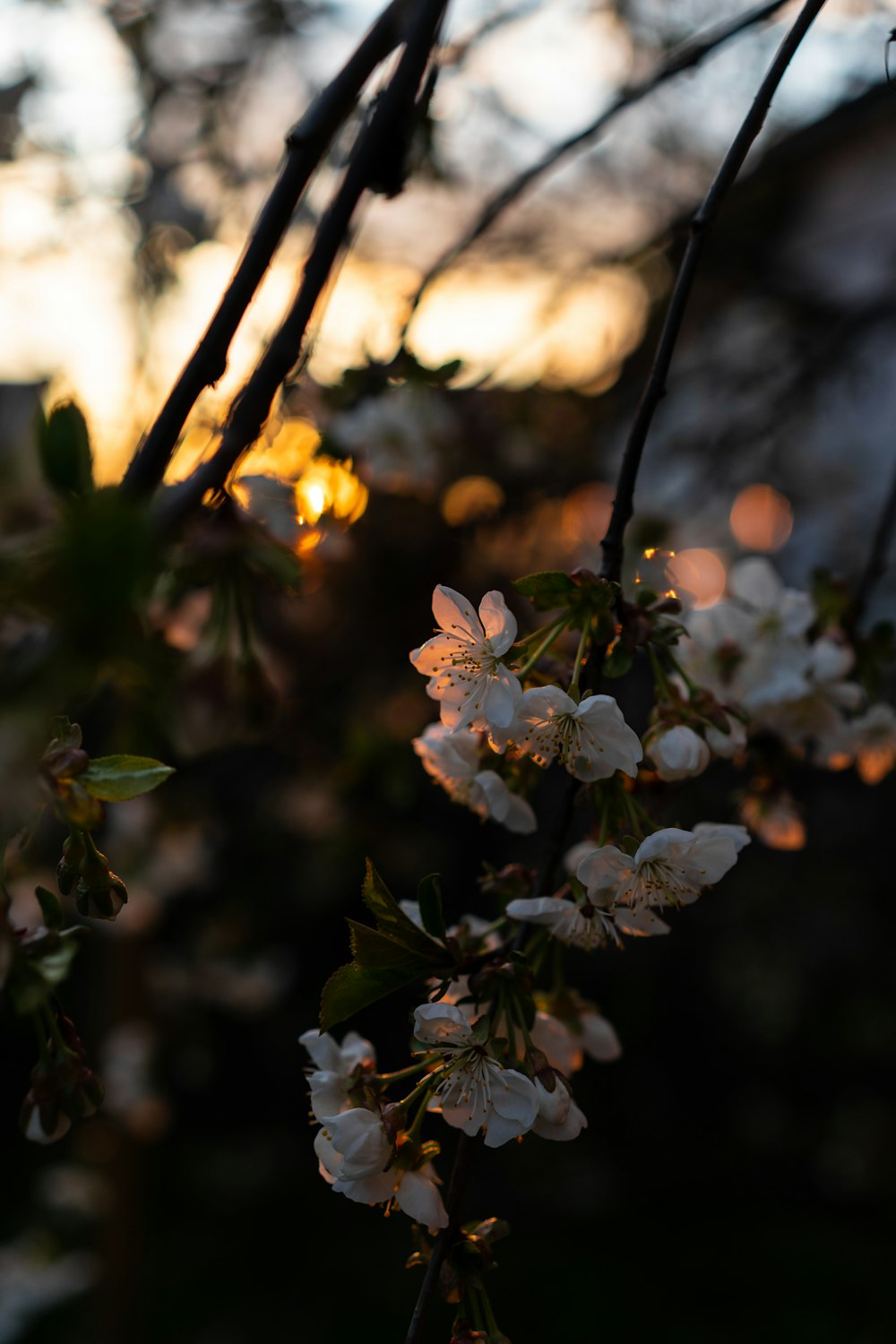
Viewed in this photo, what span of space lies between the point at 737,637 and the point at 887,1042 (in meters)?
4.24

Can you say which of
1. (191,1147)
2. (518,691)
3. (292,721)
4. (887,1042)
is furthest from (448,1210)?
(191,1147)

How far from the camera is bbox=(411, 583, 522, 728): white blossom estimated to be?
713mm

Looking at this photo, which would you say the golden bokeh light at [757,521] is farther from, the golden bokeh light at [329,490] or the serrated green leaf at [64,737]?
the serrated green leaf at [64,737]

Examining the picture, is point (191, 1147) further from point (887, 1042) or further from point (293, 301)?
point (293, 301)

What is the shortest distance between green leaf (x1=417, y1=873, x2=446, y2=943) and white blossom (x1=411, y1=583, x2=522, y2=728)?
11 cm

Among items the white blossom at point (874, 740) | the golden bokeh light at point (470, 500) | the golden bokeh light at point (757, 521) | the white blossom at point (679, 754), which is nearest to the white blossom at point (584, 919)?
the white blossom at point (679, 754)

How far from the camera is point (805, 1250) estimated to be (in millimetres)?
4551

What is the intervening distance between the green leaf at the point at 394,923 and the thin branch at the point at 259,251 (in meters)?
0.28

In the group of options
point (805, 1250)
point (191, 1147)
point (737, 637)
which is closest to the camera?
point (737, 637)

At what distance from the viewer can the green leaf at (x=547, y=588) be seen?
735mm

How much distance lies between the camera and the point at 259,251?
25.8 inches

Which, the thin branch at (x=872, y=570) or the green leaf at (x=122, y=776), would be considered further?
the thin branch at (x=872, y=570)

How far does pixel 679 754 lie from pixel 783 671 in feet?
1.00

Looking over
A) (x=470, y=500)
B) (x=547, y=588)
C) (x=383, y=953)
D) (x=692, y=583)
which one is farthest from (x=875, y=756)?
(x=470, y=500)
